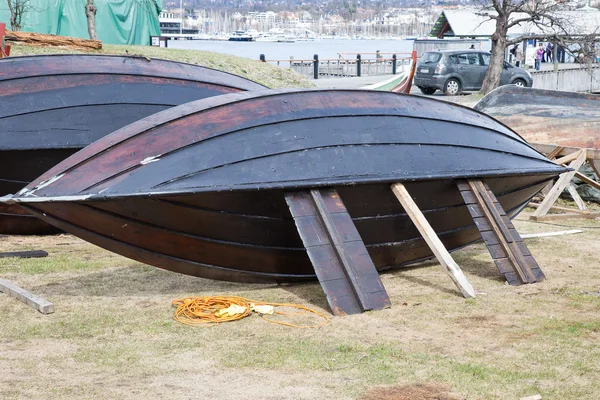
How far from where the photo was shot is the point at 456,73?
28.0m

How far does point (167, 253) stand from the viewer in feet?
21.4

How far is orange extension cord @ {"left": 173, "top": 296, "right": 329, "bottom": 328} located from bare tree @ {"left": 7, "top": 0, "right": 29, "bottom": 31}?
16182 mm

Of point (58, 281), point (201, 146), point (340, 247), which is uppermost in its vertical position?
point (201, 146)

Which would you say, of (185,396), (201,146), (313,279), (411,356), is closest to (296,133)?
(201,146)

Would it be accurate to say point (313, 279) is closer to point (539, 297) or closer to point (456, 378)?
point (539, 297)

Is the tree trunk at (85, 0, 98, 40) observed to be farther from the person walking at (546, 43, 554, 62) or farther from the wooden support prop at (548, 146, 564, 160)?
the person walking at (546, 43, 554, 62)

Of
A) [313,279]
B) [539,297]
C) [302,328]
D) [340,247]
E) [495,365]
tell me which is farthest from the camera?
[313,279]

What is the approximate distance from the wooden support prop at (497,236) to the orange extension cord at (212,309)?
1800mm

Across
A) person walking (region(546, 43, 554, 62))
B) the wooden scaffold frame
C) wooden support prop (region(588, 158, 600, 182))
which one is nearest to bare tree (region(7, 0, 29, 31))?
the wooden scaffold frame

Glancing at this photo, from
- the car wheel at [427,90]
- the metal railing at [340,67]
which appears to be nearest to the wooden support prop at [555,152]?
the car wheel at [427,90]

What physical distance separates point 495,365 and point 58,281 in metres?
3.80

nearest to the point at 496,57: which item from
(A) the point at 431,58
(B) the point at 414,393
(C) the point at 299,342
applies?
(A) the point at 431,58

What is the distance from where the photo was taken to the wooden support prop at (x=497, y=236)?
713 centimetres

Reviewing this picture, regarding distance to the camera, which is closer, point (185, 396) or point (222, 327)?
point (185, 396)
